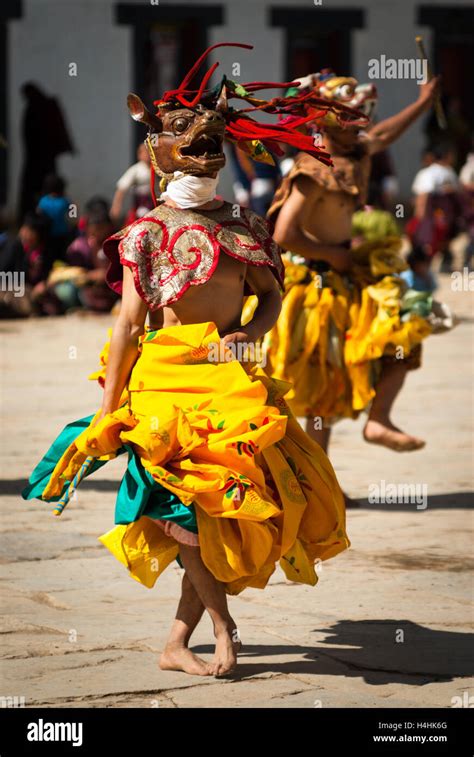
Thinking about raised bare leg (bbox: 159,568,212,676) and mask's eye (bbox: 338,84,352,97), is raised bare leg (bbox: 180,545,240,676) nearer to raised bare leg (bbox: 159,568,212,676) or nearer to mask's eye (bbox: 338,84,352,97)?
raised bare leg (bbox: 159,568,212,676)

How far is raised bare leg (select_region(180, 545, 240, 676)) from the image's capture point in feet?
16.1

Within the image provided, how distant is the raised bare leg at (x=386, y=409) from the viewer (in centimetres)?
757

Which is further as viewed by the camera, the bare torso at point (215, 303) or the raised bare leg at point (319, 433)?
the raised bare leg at point (319, 433)

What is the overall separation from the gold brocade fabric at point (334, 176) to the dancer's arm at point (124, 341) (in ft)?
7.76

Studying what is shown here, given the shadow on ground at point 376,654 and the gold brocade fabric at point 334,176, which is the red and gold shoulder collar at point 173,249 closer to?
the shadow on ground at point 376,654

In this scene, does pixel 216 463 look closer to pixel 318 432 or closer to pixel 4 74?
pixel 318 432

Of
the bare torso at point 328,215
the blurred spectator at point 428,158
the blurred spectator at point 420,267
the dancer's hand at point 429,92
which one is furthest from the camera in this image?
the blurred spectator at point 428,158

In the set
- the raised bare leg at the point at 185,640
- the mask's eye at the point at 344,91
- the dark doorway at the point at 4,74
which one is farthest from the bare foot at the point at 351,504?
the dark doorway at the point at 4,74

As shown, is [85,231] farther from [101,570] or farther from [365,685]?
[365,685]

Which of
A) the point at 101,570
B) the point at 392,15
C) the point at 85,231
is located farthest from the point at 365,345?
the point at 392,15

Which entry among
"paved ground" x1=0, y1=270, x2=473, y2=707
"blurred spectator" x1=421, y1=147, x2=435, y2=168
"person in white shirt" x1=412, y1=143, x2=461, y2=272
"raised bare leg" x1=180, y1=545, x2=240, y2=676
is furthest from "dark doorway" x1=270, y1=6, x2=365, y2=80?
"raised bare leg" x1=180, y1=545, x2=240, y2=676

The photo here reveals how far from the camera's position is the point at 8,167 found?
21609 mm

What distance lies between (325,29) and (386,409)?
52.5 ft
